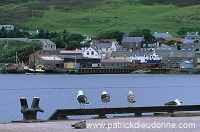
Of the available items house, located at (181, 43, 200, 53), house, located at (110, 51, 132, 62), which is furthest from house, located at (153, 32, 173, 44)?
house, located at (110, 51, 132, 62)

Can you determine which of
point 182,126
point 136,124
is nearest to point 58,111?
point 136,124

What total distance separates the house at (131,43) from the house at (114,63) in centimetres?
2007

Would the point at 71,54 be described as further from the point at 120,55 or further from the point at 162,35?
the point at 162,35

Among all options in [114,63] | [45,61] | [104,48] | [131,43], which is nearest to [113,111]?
[45,61]

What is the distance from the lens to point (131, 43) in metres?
166

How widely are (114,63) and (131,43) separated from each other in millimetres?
23586

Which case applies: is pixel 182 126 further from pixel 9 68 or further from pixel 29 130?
pixel 9 68

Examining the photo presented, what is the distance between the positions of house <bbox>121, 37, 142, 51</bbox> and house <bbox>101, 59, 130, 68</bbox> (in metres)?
20.1

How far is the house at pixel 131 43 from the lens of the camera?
165 m

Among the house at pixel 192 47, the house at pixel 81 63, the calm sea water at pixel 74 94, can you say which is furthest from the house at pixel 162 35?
the calm sea water at pixel 74 94

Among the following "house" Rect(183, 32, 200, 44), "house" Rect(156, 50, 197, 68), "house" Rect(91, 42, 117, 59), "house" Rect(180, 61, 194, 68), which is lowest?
"house" Rect(180, 61, 194, 68)

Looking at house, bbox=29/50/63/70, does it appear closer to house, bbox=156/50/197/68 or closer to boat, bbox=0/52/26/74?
boat, bbox=0/52/26/74

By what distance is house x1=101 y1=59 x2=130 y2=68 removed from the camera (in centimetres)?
14288

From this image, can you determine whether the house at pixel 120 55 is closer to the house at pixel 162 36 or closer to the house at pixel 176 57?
the house at pixel 176 57
